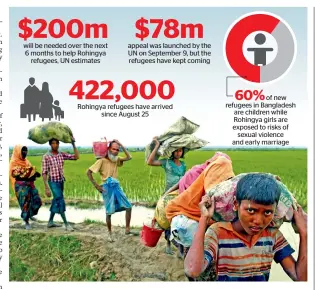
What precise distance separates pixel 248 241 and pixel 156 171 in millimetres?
1293

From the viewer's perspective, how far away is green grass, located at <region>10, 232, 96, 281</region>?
6.78m

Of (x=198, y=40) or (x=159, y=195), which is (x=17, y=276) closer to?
(x=159, y=195)

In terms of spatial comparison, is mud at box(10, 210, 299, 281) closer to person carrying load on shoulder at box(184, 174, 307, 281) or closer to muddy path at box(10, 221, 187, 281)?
muddy path at box(10, 221, 187, 281)

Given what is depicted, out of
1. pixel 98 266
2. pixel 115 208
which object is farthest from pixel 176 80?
pixel 98 266

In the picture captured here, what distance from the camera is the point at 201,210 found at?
19.1 ft

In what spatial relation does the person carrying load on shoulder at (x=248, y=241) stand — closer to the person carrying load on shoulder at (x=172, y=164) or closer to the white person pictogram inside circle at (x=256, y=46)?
the person carrying load on shoulder at (x=172, y=164)

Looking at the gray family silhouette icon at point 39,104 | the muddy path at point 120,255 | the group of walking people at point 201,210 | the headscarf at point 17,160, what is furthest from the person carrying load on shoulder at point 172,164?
the headscarf at point 17,160

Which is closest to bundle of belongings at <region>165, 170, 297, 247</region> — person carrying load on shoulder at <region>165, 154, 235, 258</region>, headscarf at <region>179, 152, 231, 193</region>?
person carrying load on shoulder at <region>165, 154, 235, 258</region>

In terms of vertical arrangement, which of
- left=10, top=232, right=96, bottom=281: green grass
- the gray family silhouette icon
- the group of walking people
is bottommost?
left=10, top=232, right=96, bottom=281: green grass

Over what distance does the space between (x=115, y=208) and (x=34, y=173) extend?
919 millimetres

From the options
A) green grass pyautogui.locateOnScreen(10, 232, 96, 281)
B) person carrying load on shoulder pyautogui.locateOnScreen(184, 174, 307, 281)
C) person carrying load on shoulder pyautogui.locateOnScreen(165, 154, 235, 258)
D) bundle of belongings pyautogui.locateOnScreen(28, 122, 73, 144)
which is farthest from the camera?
green grass pyautogui.locateOnScreen(10, 232, 96, 281)

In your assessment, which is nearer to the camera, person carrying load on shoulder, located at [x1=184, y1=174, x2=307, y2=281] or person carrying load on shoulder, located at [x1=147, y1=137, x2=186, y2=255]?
person carrying load on shoulder, located at [x1=184, y1=174, x2=307, y2=281]

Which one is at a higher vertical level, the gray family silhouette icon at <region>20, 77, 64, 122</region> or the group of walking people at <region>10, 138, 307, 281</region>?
the gray family silhouette icon at <region>20, 77, 64, 122</region>

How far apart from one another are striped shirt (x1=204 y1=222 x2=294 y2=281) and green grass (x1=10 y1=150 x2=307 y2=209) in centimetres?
61
